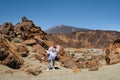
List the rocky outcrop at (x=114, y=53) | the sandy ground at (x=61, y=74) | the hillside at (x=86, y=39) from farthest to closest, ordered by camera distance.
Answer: the hillside at (x=86, y=39) → the rocky outcrop at (x=114, y=53) → the sandy ground at (x=61, y=74)

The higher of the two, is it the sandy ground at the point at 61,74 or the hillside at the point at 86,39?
the hillside at the point at 86,39

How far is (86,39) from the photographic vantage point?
3383 inches

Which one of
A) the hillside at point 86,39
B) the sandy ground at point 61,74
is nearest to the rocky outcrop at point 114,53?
the sandy ground at point 61,74

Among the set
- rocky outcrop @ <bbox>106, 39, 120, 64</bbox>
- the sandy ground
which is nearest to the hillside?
rocky outcrop @ <bbox>106, 39, 120, 64</bbox>

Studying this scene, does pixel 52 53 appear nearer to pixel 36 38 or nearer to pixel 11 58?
pixel 11 58

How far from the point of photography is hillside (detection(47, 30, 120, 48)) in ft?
270

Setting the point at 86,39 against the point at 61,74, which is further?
the point at 86,39

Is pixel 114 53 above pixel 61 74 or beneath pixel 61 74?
above

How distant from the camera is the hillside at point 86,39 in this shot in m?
82.4

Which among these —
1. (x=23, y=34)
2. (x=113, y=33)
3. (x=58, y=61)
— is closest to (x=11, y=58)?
(x=58, y=61)

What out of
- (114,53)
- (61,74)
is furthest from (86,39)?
(61,74)

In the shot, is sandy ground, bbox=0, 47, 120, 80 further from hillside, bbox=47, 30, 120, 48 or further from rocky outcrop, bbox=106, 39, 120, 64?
hillside, bbox=47, 30, 120, 48

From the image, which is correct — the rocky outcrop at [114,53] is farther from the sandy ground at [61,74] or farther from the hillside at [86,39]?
the hillside at [86,39]

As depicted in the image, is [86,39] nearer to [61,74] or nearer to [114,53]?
[114,53]
